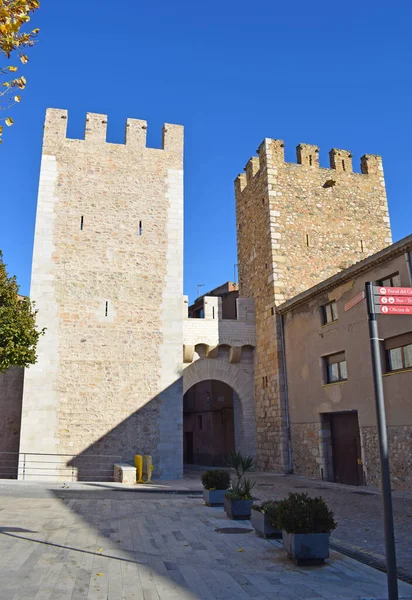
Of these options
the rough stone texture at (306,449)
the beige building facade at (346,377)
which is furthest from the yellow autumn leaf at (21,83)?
the rough stone texture at (306,449)

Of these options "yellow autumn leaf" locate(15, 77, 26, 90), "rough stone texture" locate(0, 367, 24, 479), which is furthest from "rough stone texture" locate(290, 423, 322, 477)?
"yellow autumn leaf" locate(15, 77, 26, 90)

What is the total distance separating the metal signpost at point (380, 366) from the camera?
3998 mm

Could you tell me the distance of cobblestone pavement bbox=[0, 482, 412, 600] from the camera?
15.9ft

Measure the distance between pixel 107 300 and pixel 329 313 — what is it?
297 inches

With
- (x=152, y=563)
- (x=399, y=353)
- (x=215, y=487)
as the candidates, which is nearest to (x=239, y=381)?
(x=399, y=353)

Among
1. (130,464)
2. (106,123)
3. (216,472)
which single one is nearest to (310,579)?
(216,472)

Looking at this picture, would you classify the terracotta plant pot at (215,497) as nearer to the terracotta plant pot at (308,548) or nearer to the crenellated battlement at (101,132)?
the terracotta plant pot at (308,548)

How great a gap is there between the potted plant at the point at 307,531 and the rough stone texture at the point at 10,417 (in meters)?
13.6

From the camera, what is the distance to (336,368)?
15.2 m

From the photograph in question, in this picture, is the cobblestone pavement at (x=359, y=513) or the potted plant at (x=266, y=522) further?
the potted plant at (x=266, y=522)

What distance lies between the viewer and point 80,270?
17.5m

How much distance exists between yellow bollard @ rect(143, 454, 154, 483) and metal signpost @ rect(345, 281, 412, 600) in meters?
11.9

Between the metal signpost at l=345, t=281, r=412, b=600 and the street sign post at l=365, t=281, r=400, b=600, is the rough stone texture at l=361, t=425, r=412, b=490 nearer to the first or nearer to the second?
the metal signpost at l=345, t=281, r=412, b=600

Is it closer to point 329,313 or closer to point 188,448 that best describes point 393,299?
point 329,313
